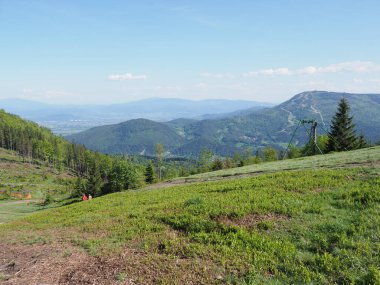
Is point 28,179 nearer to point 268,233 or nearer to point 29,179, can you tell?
point 29,179

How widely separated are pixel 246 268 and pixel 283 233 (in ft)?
8.46

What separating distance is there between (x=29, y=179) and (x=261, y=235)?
150 metres

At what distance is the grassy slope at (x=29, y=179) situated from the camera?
109m

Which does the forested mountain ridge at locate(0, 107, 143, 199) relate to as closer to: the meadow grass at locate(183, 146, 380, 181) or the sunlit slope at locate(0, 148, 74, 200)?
the sunlit slope at locate(0, 148, 74, 200)

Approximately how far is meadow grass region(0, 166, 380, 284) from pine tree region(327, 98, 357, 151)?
185 feet

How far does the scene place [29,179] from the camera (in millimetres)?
136500

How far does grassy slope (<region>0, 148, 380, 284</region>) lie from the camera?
27.2 ft

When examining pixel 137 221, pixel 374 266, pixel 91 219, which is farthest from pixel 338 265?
pixel 91 219

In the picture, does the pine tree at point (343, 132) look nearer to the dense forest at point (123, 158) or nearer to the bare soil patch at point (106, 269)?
the dense forest at point (123, 158)

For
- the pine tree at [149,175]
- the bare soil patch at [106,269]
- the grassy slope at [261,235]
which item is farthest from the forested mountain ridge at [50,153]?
the bare soil patch at [106,269]

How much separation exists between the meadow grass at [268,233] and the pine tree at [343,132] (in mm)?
56470

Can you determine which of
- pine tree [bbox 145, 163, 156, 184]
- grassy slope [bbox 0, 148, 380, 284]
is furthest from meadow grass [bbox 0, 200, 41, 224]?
grassy slope [bbox 0, 148, 380, 284]

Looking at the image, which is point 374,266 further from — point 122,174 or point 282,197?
point 122,174

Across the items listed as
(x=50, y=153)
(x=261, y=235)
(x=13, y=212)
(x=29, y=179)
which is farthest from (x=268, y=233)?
(x=50, y=153)
